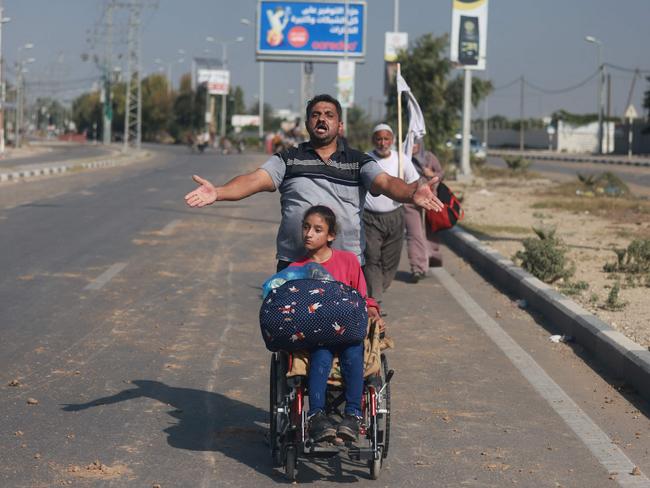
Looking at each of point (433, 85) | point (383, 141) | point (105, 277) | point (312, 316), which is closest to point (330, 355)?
point (312, 316)

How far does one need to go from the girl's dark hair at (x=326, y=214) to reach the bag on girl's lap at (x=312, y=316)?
1.09ft

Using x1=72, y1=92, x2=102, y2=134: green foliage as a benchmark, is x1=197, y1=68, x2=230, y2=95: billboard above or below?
above

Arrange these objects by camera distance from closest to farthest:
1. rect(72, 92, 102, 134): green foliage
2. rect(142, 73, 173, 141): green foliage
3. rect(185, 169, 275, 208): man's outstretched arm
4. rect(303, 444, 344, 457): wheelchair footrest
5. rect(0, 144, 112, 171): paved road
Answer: rect(303, 444, 344, 457): wheelchair footrest, rect(185, 169, 275, 208): man's outstretched arm, rect(0, 144, 112, 171): paved road, rect(142, 73, 173, 141): green foliage, rect(72, 92, 102, 134): green foliage

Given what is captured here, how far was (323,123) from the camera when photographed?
5.70 metres

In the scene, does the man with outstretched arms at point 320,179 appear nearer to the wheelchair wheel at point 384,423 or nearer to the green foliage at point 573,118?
the wheelchair wheel at point 384,423

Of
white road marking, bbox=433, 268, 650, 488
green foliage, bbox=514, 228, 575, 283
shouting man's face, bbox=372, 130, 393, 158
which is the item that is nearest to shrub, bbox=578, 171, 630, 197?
green foliage, bbox=514, 228, 575, 283

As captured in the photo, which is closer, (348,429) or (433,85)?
(348,429)

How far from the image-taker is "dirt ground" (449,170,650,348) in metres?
10.7

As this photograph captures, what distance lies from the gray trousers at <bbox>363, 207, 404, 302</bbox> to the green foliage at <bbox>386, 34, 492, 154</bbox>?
93.7 feet

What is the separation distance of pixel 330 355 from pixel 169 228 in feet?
44.6

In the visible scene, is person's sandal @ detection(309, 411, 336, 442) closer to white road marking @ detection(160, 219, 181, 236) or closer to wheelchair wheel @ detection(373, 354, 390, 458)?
wheelchair wheel @ detection(373, 354, 390, 458)

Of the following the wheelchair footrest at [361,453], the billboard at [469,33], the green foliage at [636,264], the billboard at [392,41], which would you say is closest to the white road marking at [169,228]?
the green foliage at [636,264]

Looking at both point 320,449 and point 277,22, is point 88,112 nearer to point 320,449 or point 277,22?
point 277,22

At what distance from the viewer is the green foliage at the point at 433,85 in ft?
128
